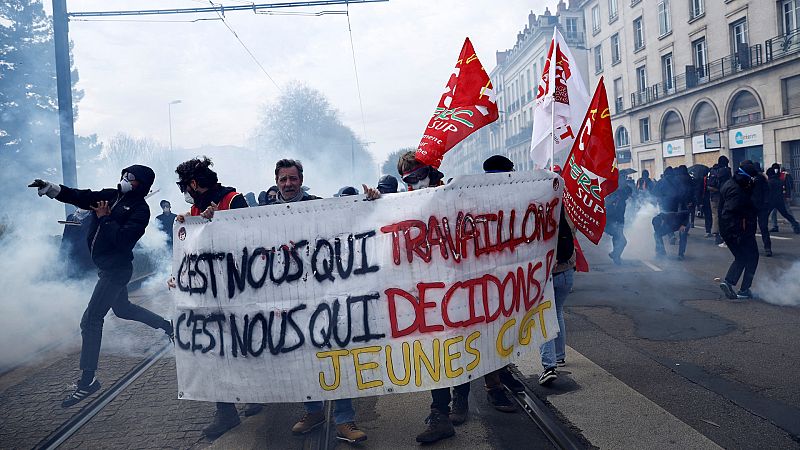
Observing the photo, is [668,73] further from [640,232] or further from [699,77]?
[640,232]

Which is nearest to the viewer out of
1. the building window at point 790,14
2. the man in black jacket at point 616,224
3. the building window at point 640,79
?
the man in black jacket at point 616,224

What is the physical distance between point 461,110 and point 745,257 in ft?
16.6

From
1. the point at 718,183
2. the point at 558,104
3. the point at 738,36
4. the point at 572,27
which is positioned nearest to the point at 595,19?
the point at 572,27

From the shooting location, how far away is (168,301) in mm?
9336

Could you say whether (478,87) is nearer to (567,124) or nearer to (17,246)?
(567,124)

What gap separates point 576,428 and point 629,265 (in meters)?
7.58

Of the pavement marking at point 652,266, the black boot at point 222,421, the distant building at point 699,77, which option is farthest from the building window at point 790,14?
the black boot at point 222,421

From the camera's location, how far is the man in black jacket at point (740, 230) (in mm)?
7211

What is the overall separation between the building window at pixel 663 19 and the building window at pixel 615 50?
16.3ft

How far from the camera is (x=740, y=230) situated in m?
7.24

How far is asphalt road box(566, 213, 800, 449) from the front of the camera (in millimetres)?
3752

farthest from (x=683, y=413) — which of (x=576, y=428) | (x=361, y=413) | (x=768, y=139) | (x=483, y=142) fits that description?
(x=483, y=142)

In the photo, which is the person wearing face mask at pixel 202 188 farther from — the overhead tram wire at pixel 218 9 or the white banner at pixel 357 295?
the overhead tram wire at pixel 218 9

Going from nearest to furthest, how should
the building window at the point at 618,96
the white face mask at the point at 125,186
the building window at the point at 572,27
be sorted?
the white face mask at the point at 125,186 → the building window at the point at 618,96 → the building window at the point at 572,27
